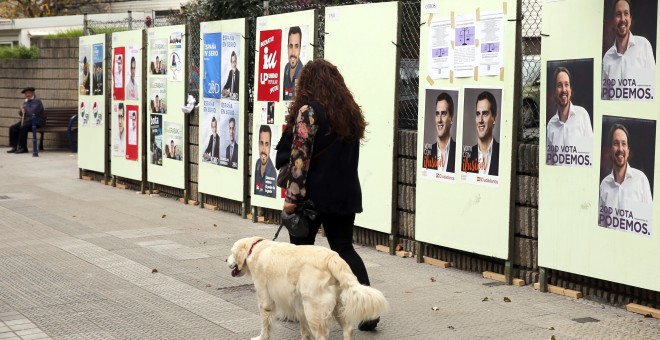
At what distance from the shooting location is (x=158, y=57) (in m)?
14.7

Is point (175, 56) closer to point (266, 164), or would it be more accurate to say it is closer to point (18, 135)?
point (266, 164)

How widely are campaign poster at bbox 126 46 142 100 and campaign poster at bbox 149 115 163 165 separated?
2.45 feet

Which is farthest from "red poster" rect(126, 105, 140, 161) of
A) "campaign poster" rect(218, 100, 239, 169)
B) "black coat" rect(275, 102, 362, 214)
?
"black coat" rect(275, 102, 362, 214)

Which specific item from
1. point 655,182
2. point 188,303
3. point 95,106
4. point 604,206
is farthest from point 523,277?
point 95,106

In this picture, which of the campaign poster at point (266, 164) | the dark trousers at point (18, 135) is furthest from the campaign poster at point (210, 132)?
the dark trousers at point (18, 135)

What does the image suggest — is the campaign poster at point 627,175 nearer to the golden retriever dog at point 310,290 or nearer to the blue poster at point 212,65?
the golden retriever dog at point 310,290

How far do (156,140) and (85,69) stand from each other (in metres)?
3.68

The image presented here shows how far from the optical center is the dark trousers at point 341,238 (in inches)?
272

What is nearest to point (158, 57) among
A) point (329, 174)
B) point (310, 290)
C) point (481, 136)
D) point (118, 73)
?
point (118, 73)

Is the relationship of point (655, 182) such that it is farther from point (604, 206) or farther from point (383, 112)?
point (383, 112)

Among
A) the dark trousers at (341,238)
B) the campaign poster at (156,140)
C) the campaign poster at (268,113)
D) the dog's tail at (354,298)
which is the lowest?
the dog's tail at (354,298)

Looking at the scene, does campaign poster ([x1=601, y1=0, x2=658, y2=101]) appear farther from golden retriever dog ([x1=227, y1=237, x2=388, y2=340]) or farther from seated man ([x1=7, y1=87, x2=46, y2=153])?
seated man ([x1=7, y1=87, x2=46, y2=153])

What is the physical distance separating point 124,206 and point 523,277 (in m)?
7.22

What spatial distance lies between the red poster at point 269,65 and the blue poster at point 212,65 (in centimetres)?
119
